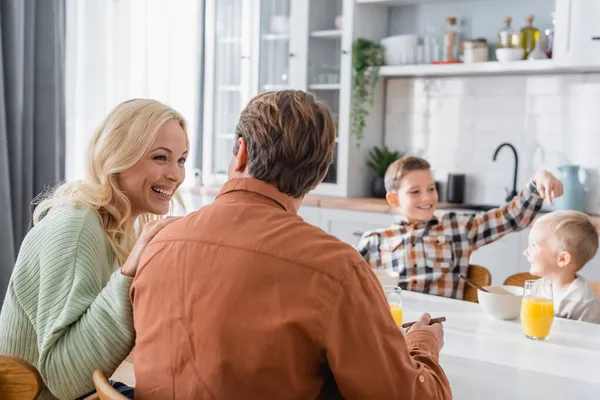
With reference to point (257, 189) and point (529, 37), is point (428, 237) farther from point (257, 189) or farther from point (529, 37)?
point (257, 189)

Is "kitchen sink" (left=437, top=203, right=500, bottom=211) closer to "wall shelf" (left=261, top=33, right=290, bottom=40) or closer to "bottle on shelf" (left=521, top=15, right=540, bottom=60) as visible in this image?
"bottle on shelf" (left=521, top=15, right=540, bottom=60)

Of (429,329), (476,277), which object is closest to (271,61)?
(476,277)

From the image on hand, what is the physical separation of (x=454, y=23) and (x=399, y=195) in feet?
5.45

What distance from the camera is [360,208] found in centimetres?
401

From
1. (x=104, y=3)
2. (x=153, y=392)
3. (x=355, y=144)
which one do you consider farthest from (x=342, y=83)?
(x=153, y=392)

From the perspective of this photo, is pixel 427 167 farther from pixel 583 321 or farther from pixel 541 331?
pixel 541 331

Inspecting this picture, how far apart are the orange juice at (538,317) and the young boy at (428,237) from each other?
0.96 meters

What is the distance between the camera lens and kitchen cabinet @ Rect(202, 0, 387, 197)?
4293 mm

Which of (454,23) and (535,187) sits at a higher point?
(454,23)

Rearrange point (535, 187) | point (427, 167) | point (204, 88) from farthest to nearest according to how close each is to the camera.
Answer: point (204, 88) < point (427, 167) < point (535, 187)

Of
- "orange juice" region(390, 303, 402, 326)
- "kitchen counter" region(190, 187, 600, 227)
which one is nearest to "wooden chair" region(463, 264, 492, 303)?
"orange juice" region(390, 303, 402, 326)

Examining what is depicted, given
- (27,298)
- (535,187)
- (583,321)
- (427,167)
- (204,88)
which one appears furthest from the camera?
(204,88)

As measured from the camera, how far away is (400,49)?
4195 mm

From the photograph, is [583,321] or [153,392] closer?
[153,392]
